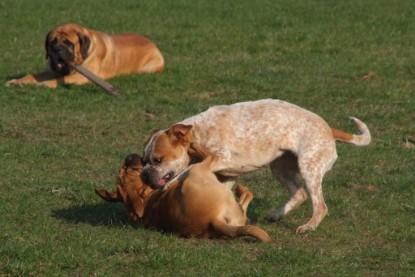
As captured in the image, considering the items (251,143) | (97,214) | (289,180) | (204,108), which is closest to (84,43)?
(204,108)

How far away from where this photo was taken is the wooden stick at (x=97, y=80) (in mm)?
15086

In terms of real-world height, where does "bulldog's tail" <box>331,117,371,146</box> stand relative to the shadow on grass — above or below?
above

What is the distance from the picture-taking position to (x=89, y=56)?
638 inches

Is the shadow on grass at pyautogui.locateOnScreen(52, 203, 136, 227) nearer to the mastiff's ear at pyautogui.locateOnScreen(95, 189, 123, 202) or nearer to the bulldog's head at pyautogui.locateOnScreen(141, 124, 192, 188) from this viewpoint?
the mastiff's ear at pyautogui.locateOnScreen(95, 189, 123, 202)

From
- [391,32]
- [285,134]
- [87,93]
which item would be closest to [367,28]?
[391,32]

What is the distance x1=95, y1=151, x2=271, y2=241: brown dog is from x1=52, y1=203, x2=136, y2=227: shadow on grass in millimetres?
247

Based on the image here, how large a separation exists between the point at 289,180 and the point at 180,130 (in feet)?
4.47

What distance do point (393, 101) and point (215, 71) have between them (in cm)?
301

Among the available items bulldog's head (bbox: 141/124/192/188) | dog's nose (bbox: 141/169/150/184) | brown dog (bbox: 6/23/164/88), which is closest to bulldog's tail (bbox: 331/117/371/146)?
bulldog's head (bbox: 141/124/192/188)

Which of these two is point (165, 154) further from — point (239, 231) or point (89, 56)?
point (89, 56)

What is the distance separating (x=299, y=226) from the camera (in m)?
9.21

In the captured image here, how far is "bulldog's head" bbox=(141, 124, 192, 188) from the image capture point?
8.96m

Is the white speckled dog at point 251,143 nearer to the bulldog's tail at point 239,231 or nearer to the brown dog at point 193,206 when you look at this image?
the brown dog at point 193,206

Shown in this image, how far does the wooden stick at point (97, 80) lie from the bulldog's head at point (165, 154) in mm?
6081
